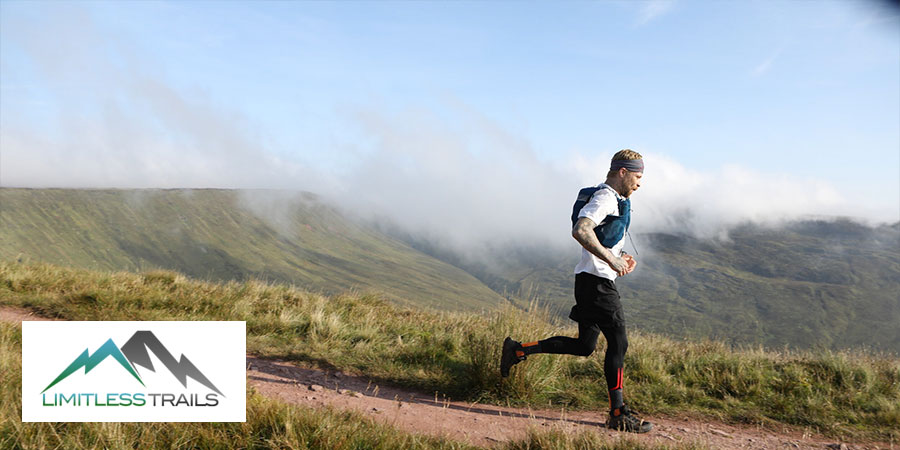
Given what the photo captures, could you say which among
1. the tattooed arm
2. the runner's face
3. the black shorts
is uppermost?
the runner's face

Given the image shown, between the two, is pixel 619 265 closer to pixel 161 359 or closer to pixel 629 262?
pixel 629 262

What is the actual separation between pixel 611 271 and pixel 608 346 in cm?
73

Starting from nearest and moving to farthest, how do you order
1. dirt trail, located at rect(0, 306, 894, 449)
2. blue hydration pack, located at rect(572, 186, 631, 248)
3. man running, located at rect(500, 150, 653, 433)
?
1. dirt trail, located at rect(0, 306, 894, 449)
2. man running, located at rect(500, 150, 653, 433)
3. blue hydration pack, located at rect(572, 186, 631, 248)

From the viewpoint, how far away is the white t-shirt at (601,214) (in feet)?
15.1

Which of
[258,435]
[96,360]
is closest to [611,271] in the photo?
[258,435]

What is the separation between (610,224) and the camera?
15.8 ft

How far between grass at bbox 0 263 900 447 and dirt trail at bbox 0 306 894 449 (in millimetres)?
245

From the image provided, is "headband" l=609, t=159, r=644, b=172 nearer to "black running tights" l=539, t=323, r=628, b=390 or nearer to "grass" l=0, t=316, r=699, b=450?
"black running tights" l=539, t=323, r=628, b=390

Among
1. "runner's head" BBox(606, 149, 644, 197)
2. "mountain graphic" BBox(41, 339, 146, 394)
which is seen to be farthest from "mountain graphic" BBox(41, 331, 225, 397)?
"runner's head" BBox(606, 149, 644, 197)

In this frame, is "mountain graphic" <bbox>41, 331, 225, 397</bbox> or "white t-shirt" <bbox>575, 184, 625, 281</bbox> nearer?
"mountain graphic" <bbox>41, 331, 225, 397</bbox>

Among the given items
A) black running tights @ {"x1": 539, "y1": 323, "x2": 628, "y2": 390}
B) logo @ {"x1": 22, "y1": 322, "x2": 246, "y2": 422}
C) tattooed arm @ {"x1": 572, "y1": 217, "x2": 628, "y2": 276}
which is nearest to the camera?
logo @ {"x1": 22, "y1": 322, "x2": 246, "y2": 422}

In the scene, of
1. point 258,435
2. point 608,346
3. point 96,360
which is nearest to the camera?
point 258,435

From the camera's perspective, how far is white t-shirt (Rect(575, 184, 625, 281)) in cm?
460

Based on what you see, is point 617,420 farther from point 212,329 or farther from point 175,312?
point 175,312
